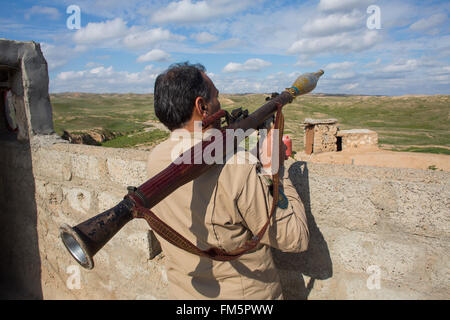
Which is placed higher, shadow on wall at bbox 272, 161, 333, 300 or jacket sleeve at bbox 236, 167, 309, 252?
jacket sleeve at bbox 236, 167, 309, 252

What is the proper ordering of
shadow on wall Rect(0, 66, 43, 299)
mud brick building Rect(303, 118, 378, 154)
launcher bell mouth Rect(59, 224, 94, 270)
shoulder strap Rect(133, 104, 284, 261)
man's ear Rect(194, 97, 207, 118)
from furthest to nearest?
mud brick building Rect(303, 118, 378, 154)
shadow on wall Rect(0, 66, 43, 299)
man's ear Rect(194, 97, 207, 118)
shoulder strap Rect(133, 104, 284, 261)
launcher bell mouth Rect(59, 224, 94, 270)

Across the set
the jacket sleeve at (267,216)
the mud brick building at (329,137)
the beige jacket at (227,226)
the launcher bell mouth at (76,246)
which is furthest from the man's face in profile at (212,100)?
the mud brick building at (329,137)

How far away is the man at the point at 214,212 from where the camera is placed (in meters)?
1.26

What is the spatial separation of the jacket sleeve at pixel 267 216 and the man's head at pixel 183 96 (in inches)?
15.6

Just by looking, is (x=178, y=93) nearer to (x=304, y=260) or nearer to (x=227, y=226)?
(x=227, y=226)

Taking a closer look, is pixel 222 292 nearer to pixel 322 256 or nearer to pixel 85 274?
pixel 322 256

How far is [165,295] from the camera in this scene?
231 centimetres

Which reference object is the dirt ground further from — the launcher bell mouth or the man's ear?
the launcher bell mouth

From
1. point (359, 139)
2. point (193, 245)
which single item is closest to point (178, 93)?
point (193, 245)

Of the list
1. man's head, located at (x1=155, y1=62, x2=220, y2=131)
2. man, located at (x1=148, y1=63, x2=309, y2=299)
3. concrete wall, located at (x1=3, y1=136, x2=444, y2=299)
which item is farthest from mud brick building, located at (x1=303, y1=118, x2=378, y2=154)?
man's head, located at (x1=155, y1=62, x2=220, y2=131)

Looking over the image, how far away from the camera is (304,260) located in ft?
5.98

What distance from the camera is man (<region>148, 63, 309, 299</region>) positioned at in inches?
49.8

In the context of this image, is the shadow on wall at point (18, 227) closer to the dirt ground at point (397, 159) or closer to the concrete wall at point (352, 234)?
the concrete wall at point (352, 234)

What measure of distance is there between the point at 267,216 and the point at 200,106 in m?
0.58
